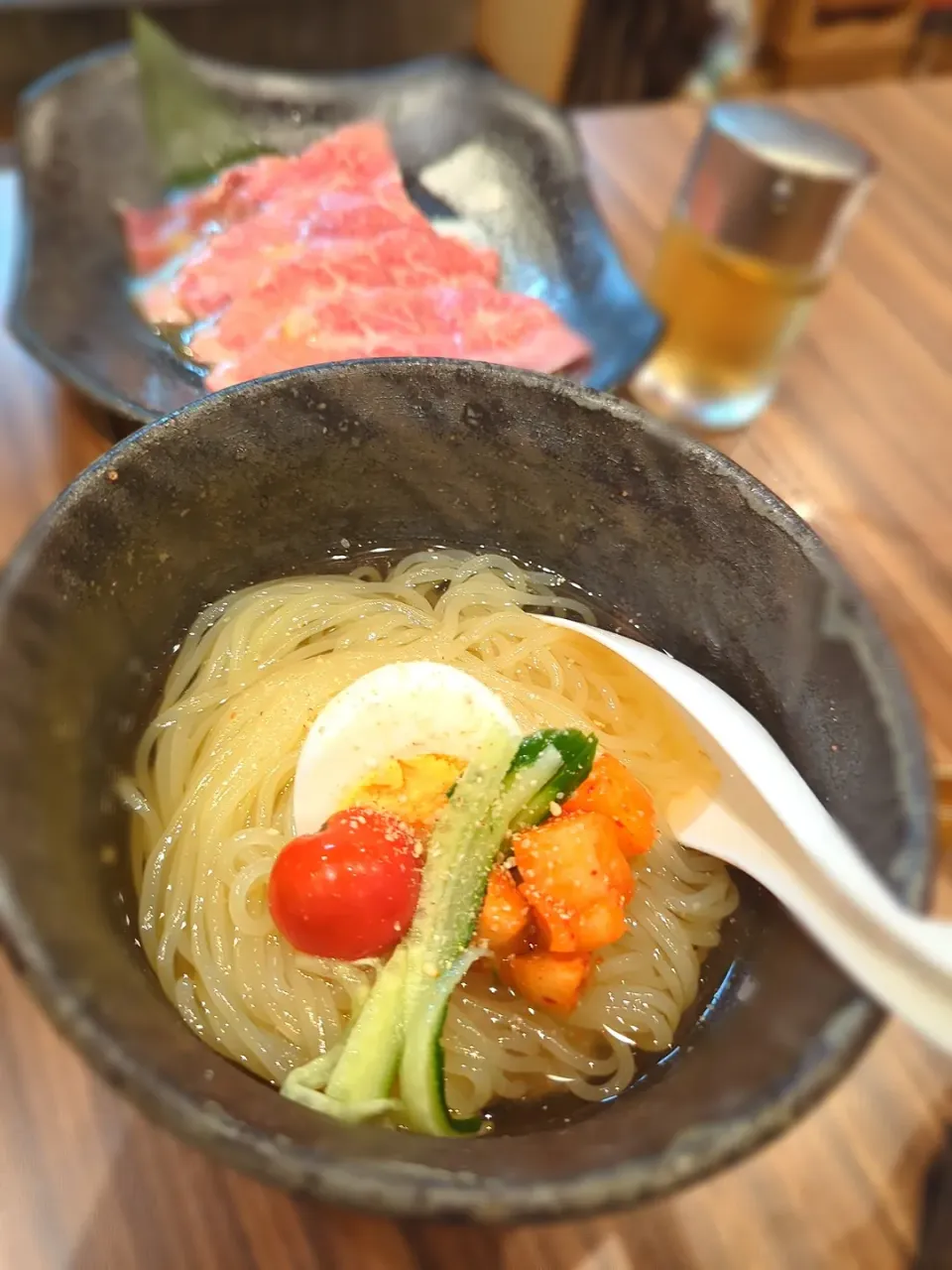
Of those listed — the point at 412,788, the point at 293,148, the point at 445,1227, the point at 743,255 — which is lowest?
the point at 445,1227

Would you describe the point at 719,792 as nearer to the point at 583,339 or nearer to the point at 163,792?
the point at 163,792

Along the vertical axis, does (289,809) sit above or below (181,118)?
below

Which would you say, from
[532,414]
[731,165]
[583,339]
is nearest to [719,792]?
[532,414]

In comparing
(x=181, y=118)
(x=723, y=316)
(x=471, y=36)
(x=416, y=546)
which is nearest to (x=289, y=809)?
(x=416, y=546)

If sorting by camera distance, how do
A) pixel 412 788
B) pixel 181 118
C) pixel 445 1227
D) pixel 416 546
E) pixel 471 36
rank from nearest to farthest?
pixel 445 1227 → pixel 412 788 → pixel 416 546 → pixel 181 118 → pixel 471 36

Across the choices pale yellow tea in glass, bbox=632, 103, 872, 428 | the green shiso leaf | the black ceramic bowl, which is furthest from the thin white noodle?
the green shiso leaf

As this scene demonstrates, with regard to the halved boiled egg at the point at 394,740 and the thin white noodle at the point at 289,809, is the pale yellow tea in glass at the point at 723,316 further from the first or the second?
the halved boiled egg at the point at 394,740

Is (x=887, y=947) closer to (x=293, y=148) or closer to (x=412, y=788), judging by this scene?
(x=412, y=788)
